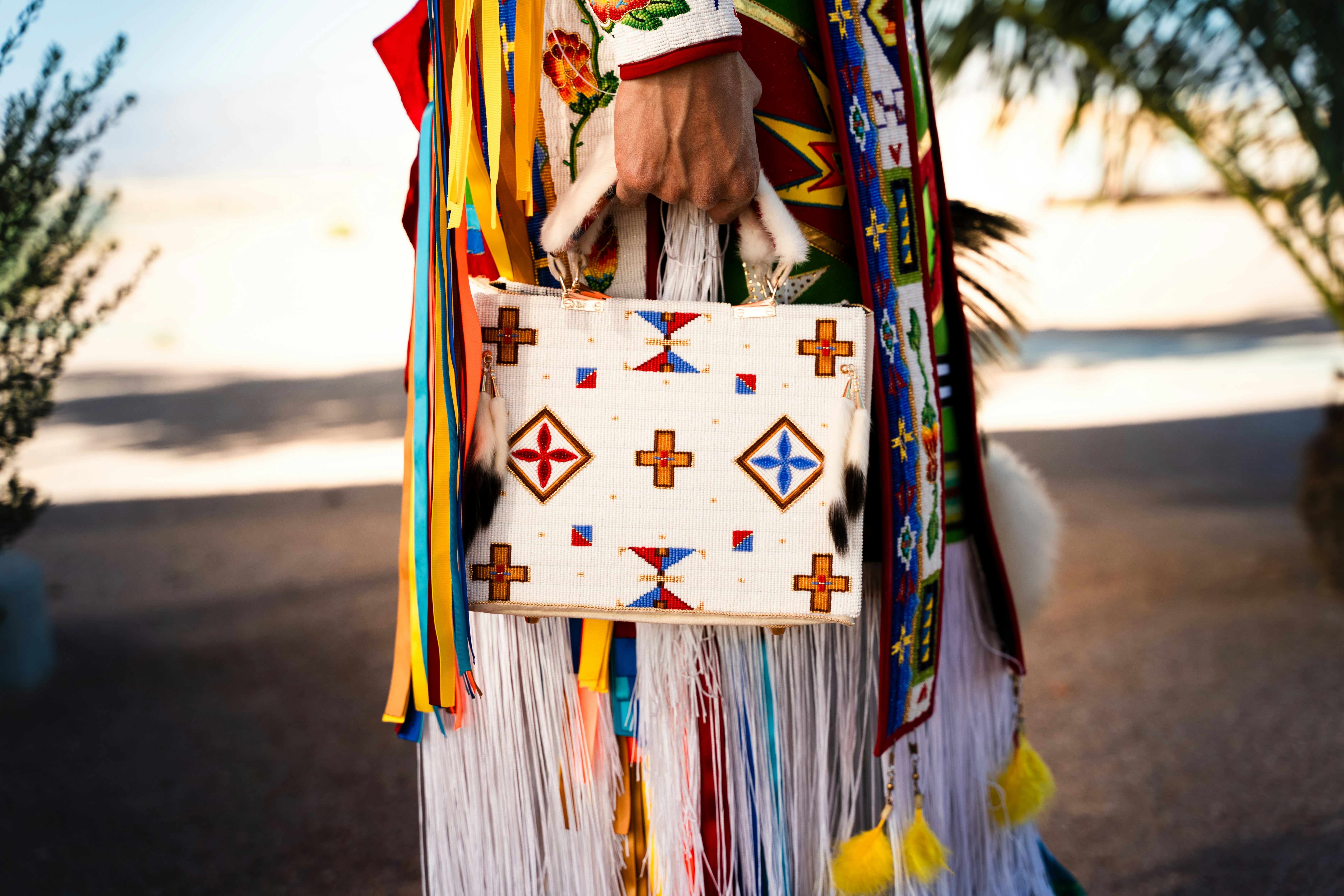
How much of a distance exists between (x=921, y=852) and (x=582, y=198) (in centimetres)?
56

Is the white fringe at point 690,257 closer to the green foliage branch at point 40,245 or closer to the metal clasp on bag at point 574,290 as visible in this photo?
the metal clasp on bag at point 574,290

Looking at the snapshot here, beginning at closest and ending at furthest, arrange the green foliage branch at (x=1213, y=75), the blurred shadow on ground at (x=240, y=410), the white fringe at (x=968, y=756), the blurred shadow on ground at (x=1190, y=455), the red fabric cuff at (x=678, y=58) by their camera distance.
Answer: the red fabric cuff at (x=678, y=58) → the white fringe at (x=968, y=756) → the green foliage branch at (x=1213, y=75) → the blurred shadow on ground at (x=240, y=410) → the blurred shadow on ground at (x=1190, y=455)

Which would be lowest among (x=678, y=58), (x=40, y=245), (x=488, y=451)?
(x=488, y=451)

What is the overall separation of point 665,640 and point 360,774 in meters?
1.17

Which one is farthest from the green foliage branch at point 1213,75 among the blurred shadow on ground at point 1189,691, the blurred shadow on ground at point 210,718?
the blurred shadow on ground at point 210,718

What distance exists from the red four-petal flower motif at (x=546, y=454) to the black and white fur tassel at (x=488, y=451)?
0.01 meters

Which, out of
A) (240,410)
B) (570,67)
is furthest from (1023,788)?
(240,410)

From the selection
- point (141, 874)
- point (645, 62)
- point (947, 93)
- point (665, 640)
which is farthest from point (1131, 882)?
point (947, 93)

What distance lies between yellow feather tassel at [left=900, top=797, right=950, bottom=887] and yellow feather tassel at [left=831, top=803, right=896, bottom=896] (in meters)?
0.01

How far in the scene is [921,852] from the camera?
75 cm

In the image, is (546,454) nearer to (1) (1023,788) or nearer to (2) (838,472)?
(2) (838,472)

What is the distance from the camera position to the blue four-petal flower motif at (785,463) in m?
0.62

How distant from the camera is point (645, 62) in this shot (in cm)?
56

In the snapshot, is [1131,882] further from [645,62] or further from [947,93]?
[947,93]
